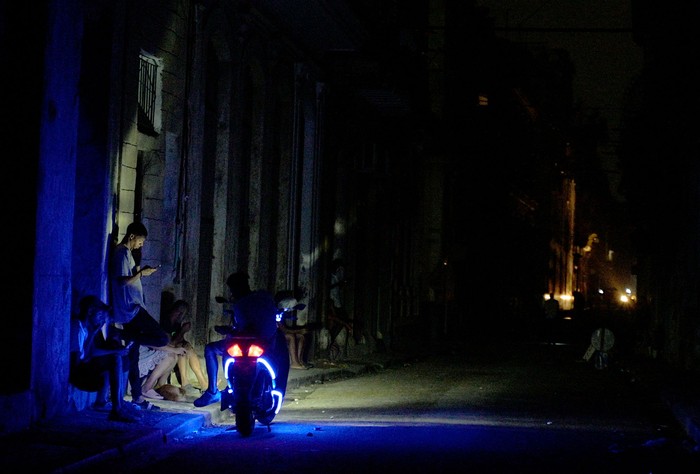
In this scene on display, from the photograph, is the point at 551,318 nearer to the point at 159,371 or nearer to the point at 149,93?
the point at 149,93

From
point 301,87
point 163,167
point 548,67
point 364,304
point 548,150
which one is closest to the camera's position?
point 163,167

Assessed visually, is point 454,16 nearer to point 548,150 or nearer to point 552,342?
point 552,342

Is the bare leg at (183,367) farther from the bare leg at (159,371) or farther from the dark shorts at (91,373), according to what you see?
the dark shorts at (91,373)

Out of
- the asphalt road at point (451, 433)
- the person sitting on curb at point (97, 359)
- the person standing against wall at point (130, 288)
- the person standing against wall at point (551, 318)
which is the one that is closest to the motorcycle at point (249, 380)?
the asphalt road at point (451, 433)

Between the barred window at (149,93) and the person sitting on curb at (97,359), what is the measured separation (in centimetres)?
428

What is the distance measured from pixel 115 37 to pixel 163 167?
9.71ft

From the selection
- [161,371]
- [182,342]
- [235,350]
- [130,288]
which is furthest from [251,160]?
[235,350]

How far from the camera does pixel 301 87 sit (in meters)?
24.4

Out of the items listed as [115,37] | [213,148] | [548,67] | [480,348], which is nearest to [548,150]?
[548,67]

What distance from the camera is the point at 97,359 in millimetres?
12086

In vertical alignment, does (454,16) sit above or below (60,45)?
above

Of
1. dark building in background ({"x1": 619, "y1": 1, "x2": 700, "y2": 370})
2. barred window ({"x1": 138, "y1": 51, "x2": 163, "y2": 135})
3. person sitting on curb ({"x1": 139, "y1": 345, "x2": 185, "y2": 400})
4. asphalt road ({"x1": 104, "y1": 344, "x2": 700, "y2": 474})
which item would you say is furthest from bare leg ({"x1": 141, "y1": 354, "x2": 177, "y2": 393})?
dark building in background ({"x1": 619, "y1": 1, "x2": 700, "y2": 370})

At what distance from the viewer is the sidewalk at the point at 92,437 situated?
940cm

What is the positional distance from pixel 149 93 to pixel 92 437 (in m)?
6.75
